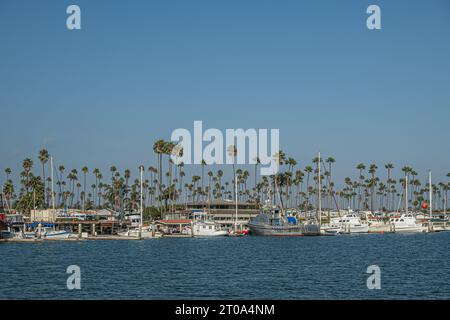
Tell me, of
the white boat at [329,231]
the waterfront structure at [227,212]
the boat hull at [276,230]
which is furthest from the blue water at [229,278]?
the waterfront structure at [227,212]

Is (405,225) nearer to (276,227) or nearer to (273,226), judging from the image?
(276,227)

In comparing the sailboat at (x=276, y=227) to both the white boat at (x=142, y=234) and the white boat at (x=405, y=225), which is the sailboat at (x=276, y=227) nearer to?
the white boat at (x=142, y=234)

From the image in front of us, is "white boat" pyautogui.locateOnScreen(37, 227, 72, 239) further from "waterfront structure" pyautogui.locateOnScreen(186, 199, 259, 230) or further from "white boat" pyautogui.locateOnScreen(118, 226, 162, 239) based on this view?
"waterfront structure" pyautogui.locateOnScreen(186, 199, 259, 230)

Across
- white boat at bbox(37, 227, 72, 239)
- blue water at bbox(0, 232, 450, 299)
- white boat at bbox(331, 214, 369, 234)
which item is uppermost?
blue water at bbox(0, 232, 450, 299)

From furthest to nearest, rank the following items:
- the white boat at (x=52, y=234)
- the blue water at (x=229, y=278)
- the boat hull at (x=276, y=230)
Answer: the boat hull at (x=276, y=230), the white boat at (x=52, y=234), the blue water at (x=229, y=278)

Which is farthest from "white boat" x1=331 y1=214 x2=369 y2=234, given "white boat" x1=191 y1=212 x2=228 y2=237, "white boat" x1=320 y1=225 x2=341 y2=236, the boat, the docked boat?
"white boat" x1=191 y1=212 x2=228 y2=237

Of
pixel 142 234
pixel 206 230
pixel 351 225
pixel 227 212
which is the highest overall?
pixel 227 212

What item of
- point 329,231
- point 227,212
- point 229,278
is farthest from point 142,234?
point 229,278

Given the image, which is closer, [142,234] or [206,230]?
[142,234]

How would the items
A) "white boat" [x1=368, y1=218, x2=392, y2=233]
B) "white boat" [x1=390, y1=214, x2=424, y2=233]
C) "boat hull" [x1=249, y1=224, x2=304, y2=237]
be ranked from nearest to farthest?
"boat hull" [x1=249, y1=224, x2=304, y2=237], "white boat" [x1=390, y1=214, x2=424, y2=233], "white boat" [x1=368, y1=218, x2=392, y2=233]

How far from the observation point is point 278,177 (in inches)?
7776
